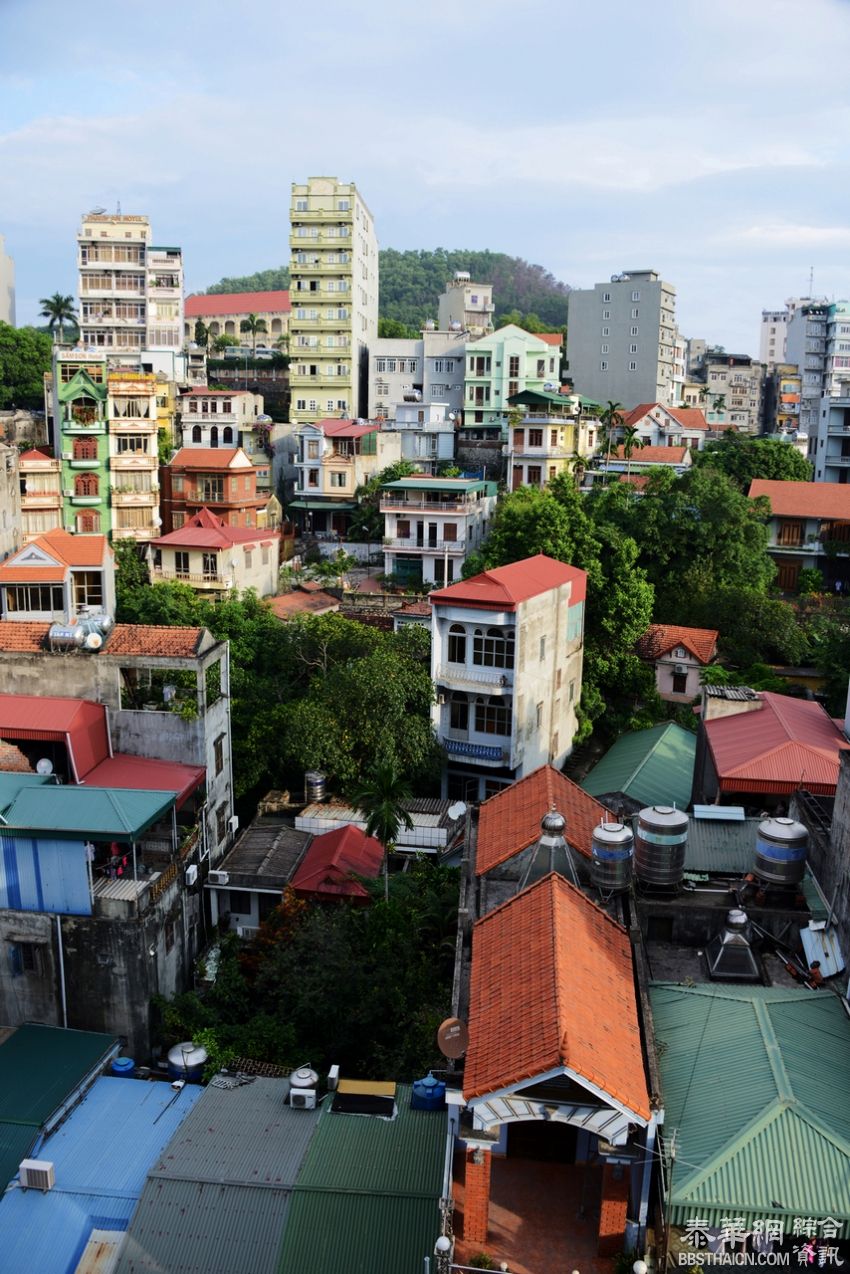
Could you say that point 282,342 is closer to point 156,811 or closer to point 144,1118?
point 156,811

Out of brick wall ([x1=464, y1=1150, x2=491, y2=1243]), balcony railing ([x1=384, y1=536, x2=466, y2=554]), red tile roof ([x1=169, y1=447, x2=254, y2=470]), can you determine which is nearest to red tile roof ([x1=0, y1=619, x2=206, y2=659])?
brick wall ([x1=464, y1=1150, x2=491, y2=1243])

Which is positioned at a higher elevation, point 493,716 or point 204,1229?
point 493,716

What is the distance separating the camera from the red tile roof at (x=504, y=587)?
29.3m

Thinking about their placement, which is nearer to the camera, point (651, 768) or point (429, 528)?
point (651, 768)

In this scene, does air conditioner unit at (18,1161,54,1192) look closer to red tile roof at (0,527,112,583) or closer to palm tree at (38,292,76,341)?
red tile roof at (0,527,112,583)

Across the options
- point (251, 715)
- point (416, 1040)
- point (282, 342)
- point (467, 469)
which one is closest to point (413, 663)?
point (251, 715)

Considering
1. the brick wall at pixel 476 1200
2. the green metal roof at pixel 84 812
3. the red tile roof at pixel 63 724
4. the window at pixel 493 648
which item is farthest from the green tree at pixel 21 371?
the brick wall at pixel 476 1200

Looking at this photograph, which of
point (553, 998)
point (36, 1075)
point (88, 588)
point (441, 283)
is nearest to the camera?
point (553, 998)

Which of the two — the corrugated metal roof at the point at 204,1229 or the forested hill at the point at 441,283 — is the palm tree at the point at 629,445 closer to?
the corrugated metal roof at the point at 204,1229

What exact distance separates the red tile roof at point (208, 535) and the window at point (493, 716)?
55.7 ft

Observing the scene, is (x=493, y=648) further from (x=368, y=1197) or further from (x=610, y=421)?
(x=610, y=421)

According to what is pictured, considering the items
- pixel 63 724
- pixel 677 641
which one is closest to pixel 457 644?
pixel 677 641

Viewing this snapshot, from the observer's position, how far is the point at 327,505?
5578cm

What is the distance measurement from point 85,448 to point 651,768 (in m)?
29.7
